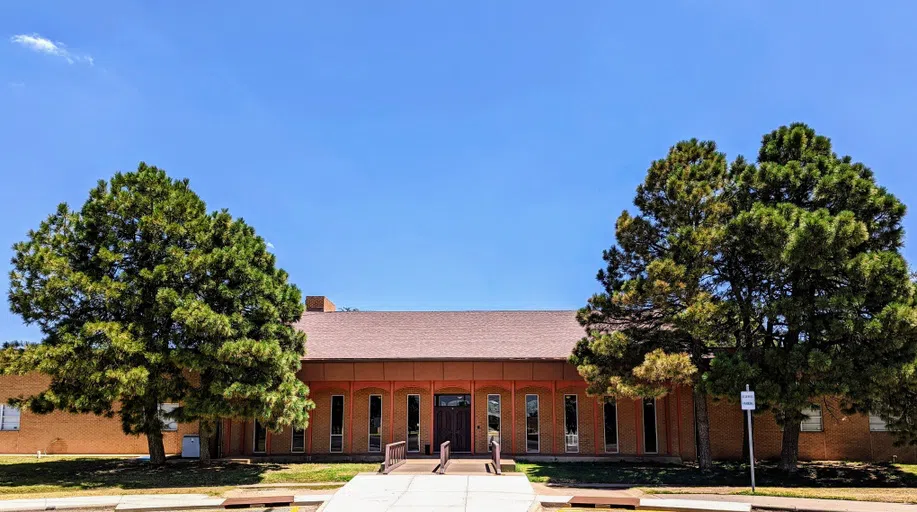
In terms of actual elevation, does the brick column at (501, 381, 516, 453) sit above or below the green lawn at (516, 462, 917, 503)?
above

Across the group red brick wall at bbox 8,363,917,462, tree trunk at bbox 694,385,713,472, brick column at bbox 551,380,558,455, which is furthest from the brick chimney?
tree trunk at bbox 694,385,713,472

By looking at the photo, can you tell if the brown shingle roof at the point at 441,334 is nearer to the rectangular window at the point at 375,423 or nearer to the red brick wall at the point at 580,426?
the red brick wall at the point at 580,426

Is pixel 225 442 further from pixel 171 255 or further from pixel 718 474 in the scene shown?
pixel 718 474

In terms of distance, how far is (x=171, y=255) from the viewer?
883 inches

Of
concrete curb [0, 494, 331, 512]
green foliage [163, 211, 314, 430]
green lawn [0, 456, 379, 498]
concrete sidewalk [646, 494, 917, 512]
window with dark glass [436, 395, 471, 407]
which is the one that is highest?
green foliage [163, 211, 314, 430]

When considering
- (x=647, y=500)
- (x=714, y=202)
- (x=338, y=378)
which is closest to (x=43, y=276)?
(x=338, y=378)

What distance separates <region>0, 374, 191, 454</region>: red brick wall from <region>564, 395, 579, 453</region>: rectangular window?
16.8 meters

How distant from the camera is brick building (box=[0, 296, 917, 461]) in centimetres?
2722

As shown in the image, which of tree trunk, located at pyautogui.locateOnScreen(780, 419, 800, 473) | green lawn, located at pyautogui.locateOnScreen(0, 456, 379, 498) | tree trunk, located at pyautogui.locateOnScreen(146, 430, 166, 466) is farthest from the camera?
tree trunk, located at pyautogui.locateOnScreen(146, 430, 166, 466)

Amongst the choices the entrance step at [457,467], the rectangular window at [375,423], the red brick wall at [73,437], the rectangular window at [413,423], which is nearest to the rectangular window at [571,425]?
the entrance step at [457,467]

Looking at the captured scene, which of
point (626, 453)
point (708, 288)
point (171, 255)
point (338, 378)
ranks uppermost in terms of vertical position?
point (171, 255)

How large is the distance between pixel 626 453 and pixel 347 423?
37.5 ft

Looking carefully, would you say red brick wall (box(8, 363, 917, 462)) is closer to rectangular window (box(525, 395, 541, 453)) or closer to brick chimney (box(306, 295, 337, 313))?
rectangular window (box(525, 395, 541, 453))

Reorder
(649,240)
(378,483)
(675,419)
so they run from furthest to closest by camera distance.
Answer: (675,419) → (649,240) → (378,483)
